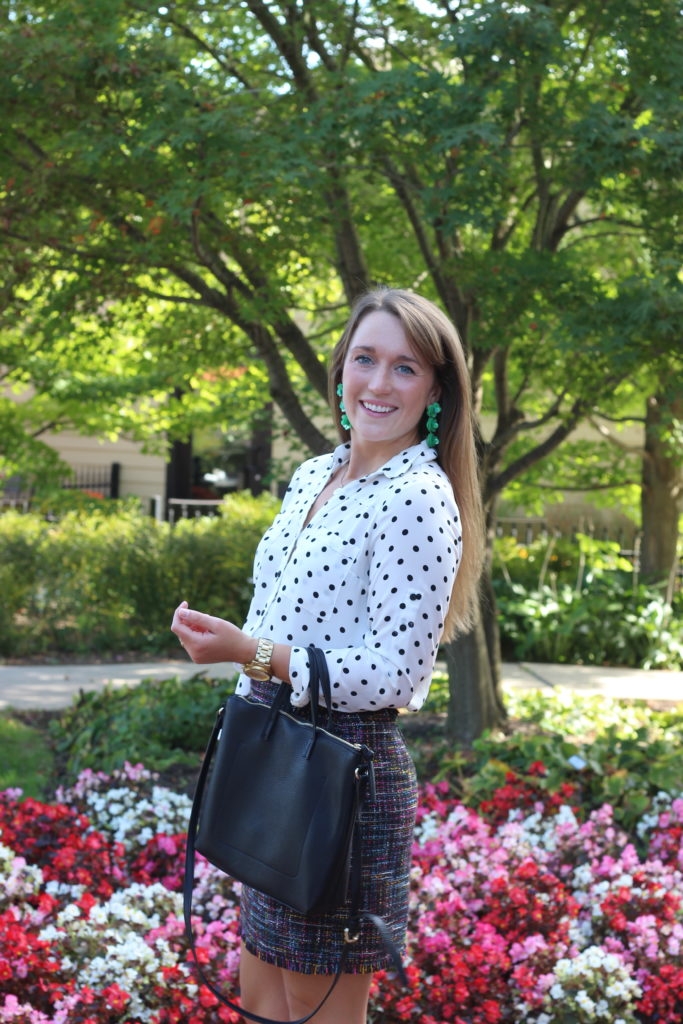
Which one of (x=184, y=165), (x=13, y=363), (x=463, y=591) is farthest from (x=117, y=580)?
(x=463, y=591)

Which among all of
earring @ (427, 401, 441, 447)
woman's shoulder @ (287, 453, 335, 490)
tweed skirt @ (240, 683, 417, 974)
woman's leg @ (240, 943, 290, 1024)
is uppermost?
earring @ (427, 401, 441, 447)

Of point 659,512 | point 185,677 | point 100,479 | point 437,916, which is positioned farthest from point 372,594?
point 100,479

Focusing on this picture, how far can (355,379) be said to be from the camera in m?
2.34

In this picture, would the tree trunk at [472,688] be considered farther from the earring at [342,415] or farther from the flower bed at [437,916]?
the earring at [342,415]

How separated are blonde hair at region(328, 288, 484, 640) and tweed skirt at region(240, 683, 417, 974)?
388 millimetres

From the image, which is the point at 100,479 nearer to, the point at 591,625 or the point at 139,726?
the point at 591,625

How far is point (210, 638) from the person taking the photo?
2.08 meters

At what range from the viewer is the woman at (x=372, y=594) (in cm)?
209

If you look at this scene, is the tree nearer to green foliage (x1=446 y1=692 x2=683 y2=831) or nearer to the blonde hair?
green foliage (x1=446 y1=692 x2=683 y2=831)

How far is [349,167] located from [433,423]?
3275mm

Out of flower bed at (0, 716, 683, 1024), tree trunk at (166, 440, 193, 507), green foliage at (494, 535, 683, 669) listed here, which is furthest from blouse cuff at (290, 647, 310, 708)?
tree trunk at (166, 440, 193, 507)

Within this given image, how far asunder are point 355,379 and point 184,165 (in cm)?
319

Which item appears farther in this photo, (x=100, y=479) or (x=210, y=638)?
(x=100, y=479)

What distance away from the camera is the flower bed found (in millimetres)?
3236
